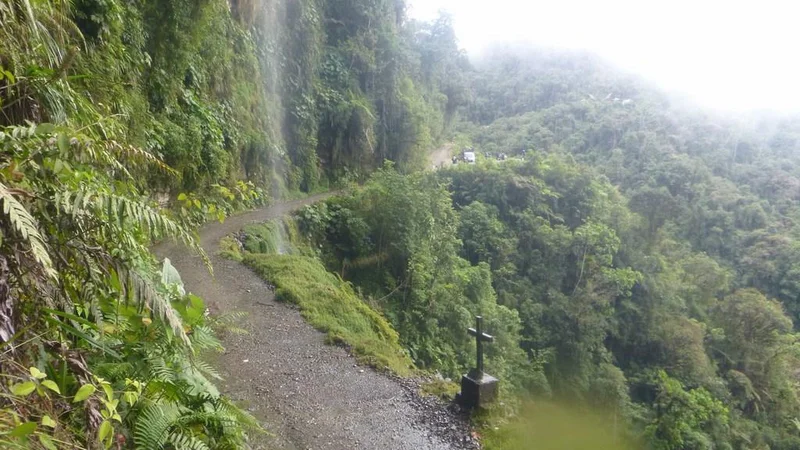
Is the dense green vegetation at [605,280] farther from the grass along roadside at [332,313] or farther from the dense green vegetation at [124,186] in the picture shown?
the dense green vegetation at [124,186]

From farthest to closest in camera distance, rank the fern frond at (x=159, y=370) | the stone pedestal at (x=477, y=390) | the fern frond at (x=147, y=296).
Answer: the stone pedestal at (x=477, y=390) < the fern frond at (x=159, y=370) < the fern frond at (x=147, y=296)

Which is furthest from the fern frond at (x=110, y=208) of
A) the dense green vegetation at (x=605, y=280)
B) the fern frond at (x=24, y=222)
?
the dense green vegetation at (x=605, y=280)

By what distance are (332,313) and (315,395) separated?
117 inches

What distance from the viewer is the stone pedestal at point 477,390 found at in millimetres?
5844

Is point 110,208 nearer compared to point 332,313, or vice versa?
point 110,208

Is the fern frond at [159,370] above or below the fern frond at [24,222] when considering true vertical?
below

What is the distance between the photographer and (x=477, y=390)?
584 cm

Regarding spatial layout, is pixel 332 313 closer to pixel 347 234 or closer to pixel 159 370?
pixel 159 370

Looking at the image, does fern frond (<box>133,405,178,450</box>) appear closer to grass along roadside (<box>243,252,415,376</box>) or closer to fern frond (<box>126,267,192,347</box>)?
fern frond (<box>126,267,192,347</box>)

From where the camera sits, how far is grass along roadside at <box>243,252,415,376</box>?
7.15 m

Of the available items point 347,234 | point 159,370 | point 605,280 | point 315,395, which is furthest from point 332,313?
point 605,280

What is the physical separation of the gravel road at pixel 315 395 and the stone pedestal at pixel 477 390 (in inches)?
9.1

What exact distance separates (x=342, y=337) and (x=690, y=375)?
61.3ft

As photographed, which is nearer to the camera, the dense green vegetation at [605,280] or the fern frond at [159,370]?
the fern frond at [159,370]
